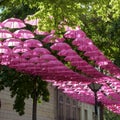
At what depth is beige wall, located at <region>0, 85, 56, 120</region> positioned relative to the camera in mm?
29562

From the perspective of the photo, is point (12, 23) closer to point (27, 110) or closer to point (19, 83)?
point (19, 83)

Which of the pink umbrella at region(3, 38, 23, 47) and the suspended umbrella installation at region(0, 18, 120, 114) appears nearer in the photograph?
the pink umbrella at region(3, 38, 23, 47)

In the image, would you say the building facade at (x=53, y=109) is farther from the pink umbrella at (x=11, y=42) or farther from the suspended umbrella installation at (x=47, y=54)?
the pink umbrella at (x=11, y=42)

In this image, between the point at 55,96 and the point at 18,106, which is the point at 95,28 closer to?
the point at 18,106

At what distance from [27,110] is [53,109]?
5408 millimetres

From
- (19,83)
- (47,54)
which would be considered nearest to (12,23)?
(47,54)

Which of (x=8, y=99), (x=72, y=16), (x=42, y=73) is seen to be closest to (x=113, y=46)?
(x=42, y=73)

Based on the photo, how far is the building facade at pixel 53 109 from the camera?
29.9 m

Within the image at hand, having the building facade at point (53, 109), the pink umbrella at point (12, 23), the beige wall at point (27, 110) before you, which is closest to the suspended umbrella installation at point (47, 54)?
the pink umbrella at point (12, 23)

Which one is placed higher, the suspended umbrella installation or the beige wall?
the suspended umbrella installation

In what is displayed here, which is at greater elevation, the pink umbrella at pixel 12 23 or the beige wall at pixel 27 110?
the pink umbrella at pixel 12 23

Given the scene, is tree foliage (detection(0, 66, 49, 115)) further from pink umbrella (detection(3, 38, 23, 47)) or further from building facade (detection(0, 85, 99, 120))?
building facade (detection(0, 85, 99, 120))

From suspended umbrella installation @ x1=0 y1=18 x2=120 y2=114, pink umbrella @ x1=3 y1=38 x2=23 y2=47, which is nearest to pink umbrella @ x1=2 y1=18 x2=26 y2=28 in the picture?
suspended umbrella installation @ x1=0 y1=18 x2=120 y2=114

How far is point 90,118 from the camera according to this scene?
1906 inches
